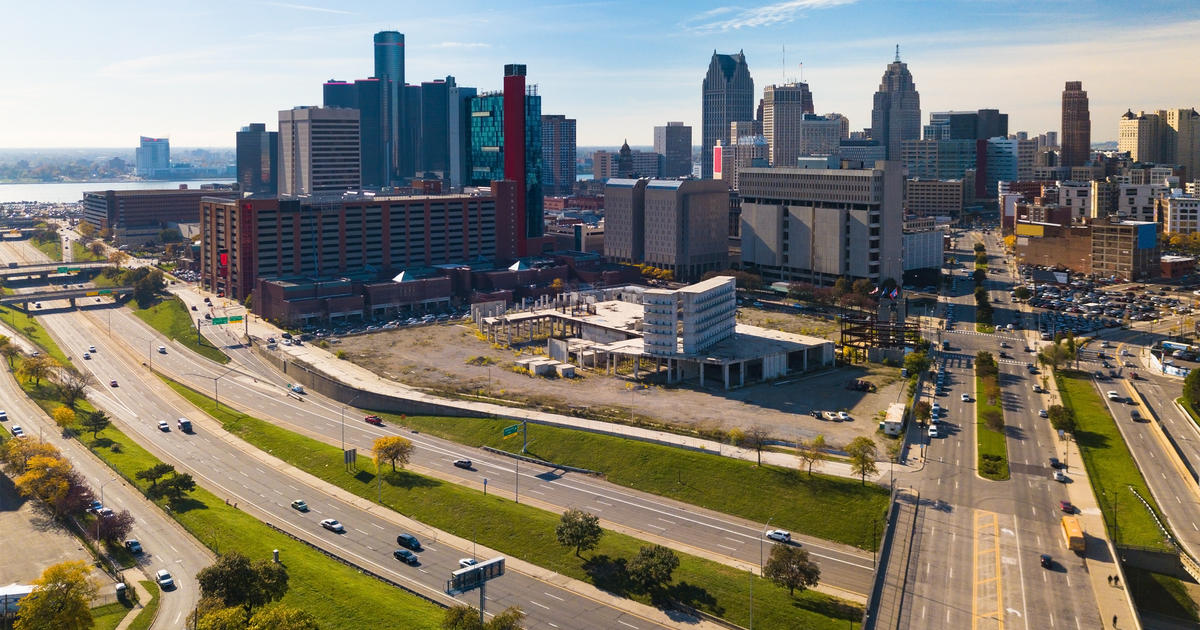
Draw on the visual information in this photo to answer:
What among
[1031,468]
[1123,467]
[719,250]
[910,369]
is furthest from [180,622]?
[719,250]

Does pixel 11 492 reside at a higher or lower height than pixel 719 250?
lower

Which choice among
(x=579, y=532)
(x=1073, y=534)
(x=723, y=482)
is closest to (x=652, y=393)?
(x=723, y=482)

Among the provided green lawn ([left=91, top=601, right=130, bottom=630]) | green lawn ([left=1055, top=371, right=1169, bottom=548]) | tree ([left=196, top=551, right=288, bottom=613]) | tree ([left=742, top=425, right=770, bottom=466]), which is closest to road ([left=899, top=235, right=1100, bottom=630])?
green lawn ([left=1055, top=371, right=1169, bottom=548])

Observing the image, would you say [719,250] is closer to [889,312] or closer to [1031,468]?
[889,312]

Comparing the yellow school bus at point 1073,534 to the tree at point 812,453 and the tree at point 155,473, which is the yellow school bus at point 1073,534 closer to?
the tree at point 812,453

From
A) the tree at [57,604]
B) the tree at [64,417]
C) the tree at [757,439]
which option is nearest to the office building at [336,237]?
the tree at [64,417]

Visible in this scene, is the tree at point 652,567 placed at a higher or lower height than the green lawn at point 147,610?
higher
